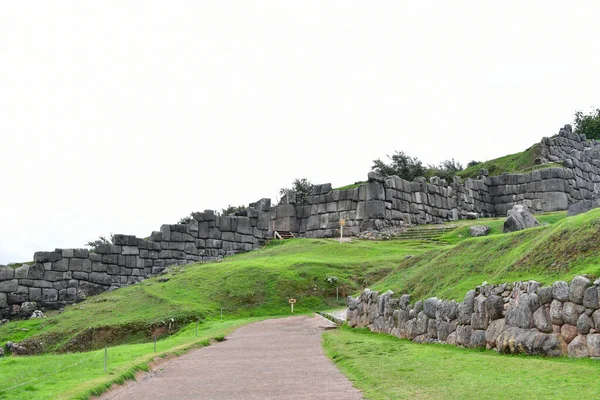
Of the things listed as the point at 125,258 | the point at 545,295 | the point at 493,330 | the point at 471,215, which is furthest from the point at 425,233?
the point at 545,295

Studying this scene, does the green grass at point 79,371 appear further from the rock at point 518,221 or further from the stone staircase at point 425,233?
the stone staircase at point 425,233

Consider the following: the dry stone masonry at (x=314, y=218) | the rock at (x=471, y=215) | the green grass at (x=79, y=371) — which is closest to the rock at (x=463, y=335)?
the green grass at (x=79, y=371)

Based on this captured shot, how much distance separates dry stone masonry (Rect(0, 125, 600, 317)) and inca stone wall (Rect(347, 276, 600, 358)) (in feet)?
72.8

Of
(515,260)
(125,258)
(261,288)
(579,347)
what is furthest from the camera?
(125,258)

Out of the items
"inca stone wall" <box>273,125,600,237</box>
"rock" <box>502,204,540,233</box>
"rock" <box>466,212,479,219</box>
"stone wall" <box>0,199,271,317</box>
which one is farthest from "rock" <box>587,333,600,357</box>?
"rock" <box>466,212,479,219</box>

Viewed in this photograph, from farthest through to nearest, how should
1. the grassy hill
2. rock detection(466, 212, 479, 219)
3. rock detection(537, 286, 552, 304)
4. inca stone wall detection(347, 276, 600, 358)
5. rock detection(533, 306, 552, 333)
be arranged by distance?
rock detection(466, 212, 479, 219)
the grassy hill
rock detection(537, 286, 552, 304)
rock detection(533, 306, 552, 333)
inca stone wall detection(347, 276, 600, 358)

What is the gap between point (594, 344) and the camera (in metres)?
10.5

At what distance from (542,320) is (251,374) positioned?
570 centimetres

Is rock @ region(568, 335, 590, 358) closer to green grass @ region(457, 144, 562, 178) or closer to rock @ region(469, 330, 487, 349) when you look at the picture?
rock @ region(469, 330, 487, 349)

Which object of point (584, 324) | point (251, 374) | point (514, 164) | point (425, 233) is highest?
point (514, 164)

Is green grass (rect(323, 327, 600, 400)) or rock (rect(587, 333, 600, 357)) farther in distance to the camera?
rock (rect(587, 333, 600, 357))

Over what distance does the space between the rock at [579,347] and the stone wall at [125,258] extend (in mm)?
29271

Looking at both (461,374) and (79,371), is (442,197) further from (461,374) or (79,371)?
(461,374)

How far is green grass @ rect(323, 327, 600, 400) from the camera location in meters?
9.05
